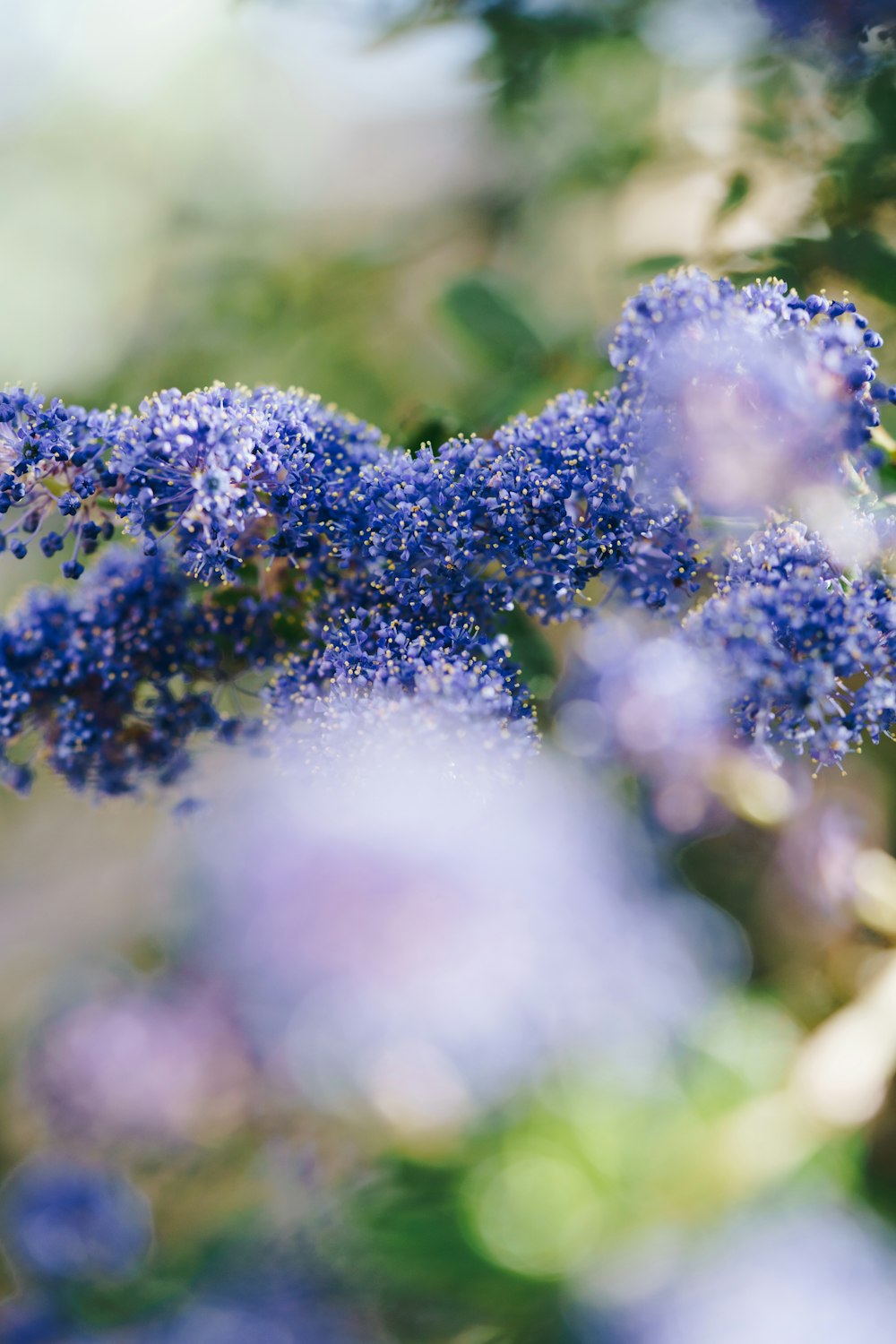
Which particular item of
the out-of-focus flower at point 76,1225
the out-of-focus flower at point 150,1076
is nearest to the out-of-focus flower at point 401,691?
the out-of-focus flower at point 150,1076

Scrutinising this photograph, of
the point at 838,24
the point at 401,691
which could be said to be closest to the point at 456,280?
the point at 838,24

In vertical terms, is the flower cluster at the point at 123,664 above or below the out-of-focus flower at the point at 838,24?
below

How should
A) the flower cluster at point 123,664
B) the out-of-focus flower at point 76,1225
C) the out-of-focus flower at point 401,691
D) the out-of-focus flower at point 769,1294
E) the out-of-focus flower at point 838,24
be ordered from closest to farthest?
1. the out-of-focus flower at point 769,1294
2. the out-of-focus flower at point 401,691
3. the flower cluster at point 123,664
4. the out-of-focus flower at point 838,24
5. the out-of-focus flower at point 76,1225

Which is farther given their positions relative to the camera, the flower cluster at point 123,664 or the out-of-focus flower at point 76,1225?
the out-of-focus flower at point 76,1225

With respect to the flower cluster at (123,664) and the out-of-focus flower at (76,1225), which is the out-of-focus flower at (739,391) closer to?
the flower cluster at (123,664)

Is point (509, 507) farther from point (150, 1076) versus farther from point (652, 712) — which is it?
point (150, 1076)

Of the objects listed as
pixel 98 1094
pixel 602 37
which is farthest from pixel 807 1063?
pixel 602 37

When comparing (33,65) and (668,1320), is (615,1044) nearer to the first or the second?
(668,1320)
